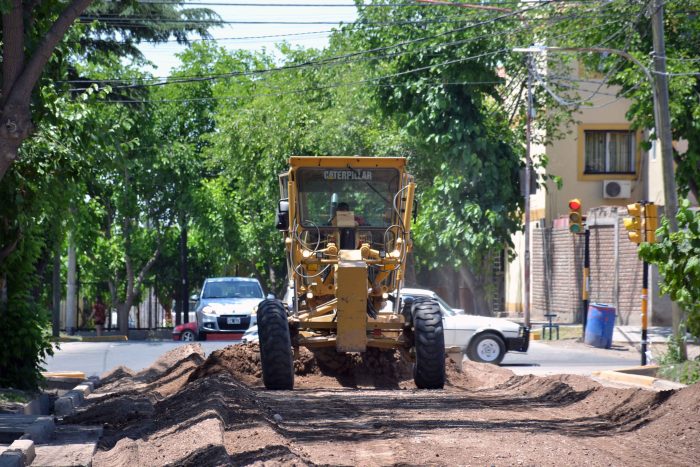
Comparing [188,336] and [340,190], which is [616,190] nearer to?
[188,336]

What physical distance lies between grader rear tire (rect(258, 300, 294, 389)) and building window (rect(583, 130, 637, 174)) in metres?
25.3

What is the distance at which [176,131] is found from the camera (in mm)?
44750

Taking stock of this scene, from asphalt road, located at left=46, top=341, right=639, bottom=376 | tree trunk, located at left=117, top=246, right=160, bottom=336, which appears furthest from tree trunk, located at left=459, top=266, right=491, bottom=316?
tree trunk, located at left=117, top=246, right=160, bottom=336

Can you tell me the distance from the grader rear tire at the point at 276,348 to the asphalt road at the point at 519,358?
7333 millimetres

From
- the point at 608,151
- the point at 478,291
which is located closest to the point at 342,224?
the point at 478,291

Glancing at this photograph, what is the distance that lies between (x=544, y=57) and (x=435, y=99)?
4.51m

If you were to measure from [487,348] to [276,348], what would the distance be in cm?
890

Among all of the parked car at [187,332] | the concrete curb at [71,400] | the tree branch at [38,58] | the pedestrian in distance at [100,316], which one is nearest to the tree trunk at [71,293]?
the pedestrian in distance at [100,316]

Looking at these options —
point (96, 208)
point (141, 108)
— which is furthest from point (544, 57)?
point (96, 208)

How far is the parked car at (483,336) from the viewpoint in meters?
22.4

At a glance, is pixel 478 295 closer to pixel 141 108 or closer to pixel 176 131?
pixel 141 108

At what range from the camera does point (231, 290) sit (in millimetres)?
31500

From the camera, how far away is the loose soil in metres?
8.98

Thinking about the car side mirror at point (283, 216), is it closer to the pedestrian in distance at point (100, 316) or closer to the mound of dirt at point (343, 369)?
the mound of dirt at point (343, 369)
